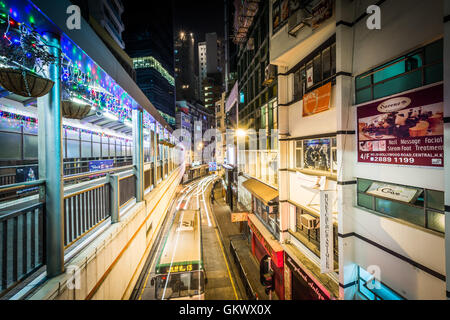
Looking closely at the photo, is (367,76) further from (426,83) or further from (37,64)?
(37,64)

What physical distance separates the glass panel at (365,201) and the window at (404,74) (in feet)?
8.88

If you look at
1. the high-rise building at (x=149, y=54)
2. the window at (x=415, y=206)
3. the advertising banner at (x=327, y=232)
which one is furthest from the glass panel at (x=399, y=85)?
the high-rise building at (x=149, y=54)

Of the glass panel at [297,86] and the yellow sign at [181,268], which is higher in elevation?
the glass panel at [297,86]

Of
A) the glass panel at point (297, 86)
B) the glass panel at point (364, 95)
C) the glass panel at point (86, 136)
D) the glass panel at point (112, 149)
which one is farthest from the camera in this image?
the glass panel at point (112, 149)

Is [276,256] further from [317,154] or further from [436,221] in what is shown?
[436,221]

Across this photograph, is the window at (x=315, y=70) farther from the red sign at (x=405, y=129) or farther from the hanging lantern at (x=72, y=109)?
the hanging lantern at (x=72, y=109)

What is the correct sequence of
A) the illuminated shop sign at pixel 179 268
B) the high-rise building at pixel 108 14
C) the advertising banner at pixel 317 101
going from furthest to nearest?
A: the high-rise building at pixel 108 14 < the illuminated shop sign at pixel 179 268 < the advertising banner at pixel 317 101

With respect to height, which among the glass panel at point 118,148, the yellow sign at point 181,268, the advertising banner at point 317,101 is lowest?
the yellow sign at point 181,268

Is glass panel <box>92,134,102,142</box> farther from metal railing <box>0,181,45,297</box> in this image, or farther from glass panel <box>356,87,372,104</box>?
glass panel <box>356,87,372,104</box>

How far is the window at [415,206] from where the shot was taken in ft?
11.3

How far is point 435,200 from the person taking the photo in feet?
11.4

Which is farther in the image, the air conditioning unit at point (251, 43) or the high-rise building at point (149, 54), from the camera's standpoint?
the high-rise building at point (149, 54)
